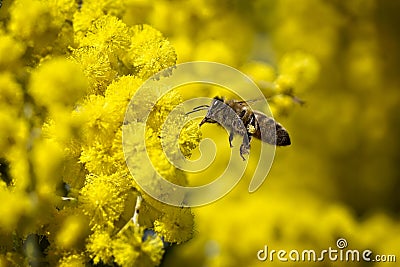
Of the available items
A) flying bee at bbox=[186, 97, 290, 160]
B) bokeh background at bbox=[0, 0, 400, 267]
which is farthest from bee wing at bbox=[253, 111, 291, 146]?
bokeh background at bbox=[0, 0, 400, 267]

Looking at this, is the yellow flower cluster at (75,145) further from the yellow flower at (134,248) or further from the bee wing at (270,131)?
the bee wing at (270,131)

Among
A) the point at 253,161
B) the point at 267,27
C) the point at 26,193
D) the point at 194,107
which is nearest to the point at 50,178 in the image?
the point at 26,193

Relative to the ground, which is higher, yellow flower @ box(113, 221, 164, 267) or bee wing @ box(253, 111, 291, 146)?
bee wing @ box(253, 111, 291, 146)

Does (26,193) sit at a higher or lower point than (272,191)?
lower

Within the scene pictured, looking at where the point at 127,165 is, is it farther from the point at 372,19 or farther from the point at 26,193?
the point at 372,19

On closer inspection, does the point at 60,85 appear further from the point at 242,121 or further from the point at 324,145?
the point at 324,145

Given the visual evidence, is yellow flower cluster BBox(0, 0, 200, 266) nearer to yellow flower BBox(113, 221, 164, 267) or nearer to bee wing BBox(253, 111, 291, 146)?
yellow flower BBox(113, 221, 164, 267)
